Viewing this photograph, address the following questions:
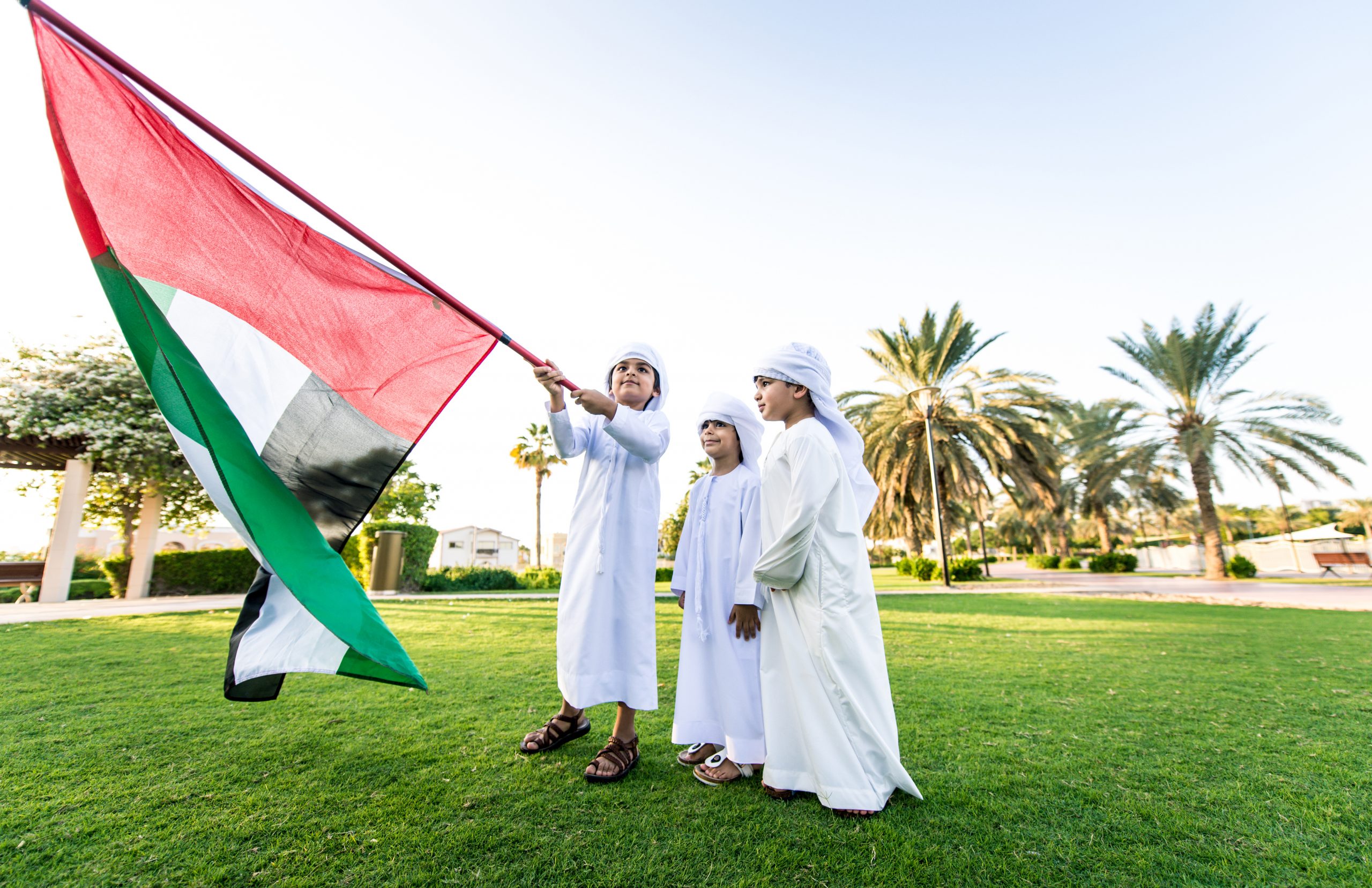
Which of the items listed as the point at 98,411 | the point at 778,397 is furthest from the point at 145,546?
the point at 778,397

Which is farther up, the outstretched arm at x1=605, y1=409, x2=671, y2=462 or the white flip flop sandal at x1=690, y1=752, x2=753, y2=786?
the outstretched arm at x1=605, y1=409, x2=671, y2=462

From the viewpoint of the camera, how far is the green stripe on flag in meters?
2.14

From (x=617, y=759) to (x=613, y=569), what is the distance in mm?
907

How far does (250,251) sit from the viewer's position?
2.47m

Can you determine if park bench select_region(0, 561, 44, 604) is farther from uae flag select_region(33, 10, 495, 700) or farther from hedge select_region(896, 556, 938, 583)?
hedge select_region(896, 556, 938, 583)

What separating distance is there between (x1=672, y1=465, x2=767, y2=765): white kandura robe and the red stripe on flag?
62.2 inches

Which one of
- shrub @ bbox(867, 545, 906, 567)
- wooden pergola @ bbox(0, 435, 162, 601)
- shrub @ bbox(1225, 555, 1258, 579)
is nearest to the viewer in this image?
wooden pergola @ bbox(0, 435, 162, 601)

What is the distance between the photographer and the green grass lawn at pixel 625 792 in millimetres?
1932

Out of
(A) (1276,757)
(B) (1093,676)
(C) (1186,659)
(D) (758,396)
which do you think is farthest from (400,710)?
(C) (1186,659)

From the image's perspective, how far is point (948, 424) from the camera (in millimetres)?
20844

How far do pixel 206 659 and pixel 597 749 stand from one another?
452 centimetres

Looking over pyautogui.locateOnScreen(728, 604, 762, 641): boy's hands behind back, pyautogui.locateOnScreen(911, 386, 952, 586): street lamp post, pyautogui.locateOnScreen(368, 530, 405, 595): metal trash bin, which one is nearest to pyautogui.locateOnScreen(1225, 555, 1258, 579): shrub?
pyautogui.locateOnScreen(911, 386, 952, 586): street lamp post

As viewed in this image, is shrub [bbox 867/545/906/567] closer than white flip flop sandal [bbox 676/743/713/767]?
No

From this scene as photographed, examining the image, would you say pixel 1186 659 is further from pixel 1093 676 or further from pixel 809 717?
pixel 809 717
